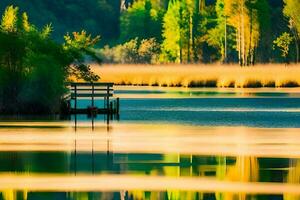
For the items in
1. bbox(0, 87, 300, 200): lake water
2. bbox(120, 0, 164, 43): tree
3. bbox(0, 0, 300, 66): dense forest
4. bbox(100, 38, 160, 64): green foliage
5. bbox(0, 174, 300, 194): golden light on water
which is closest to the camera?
bbox(0, 87, 300, 200): lake water

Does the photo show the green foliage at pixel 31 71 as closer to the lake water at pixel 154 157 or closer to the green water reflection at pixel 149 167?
the lake water at pixel 154 157

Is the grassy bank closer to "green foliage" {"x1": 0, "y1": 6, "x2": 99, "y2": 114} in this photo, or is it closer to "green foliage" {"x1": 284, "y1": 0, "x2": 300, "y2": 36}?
"green foliage" {"x1": 284, "y1": 0, "x2": 300, "y2": 36}

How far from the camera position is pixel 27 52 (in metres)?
52.8

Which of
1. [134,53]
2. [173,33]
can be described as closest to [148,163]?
[173,33]

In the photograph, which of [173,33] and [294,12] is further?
[173,33]

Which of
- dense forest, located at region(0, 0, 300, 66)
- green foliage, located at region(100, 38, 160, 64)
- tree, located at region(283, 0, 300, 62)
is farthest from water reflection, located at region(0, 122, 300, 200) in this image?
green foliage, located at region(100, 38, 160, 64)

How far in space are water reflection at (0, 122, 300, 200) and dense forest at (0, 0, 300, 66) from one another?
295ft

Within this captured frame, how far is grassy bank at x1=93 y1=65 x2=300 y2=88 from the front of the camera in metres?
88.6

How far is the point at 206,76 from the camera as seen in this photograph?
305ft

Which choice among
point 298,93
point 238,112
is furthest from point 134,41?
point 238,112

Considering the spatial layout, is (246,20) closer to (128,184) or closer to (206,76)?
(206,76)

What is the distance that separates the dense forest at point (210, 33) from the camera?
448 feet

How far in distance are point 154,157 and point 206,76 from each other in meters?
61.9

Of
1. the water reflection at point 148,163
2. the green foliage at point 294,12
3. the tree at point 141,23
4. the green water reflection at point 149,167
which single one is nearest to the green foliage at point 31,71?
the water reflection at point 148,163
